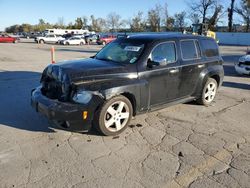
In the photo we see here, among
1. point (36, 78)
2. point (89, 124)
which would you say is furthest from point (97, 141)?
point (36, 78)

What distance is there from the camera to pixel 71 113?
14.2 feet

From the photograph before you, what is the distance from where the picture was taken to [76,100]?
4.42 meters

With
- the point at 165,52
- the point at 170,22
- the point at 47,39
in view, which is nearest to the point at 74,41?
the point at 47,39

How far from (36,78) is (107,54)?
5.18 meters

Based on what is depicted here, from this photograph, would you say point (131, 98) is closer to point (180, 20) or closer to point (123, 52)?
point (123, 52)

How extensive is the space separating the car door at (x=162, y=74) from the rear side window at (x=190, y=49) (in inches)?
11.4

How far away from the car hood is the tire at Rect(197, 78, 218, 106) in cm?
258

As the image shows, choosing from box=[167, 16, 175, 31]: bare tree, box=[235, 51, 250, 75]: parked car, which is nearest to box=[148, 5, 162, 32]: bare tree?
box=[167, 16, 175, 31]: bare tree

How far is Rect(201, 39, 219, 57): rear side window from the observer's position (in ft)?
21.5

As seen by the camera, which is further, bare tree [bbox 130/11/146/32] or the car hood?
bare tree [bbox 130/11/146/32]

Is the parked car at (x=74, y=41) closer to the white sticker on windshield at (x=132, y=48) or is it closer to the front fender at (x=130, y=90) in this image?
the white sticker on windshield at (x=132, y=48)

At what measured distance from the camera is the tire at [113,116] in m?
4.57

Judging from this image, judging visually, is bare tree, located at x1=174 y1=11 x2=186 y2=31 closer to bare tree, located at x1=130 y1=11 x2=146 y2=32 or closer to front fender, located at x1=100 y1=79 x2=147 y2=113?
bare tree, located at x1=130 y1=11 x2=146 y2=32

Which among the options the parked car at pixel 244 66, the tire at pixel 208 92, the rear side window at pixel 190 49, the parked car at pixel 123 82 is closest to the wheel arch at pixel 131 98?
the parked car at pixel 123 82
